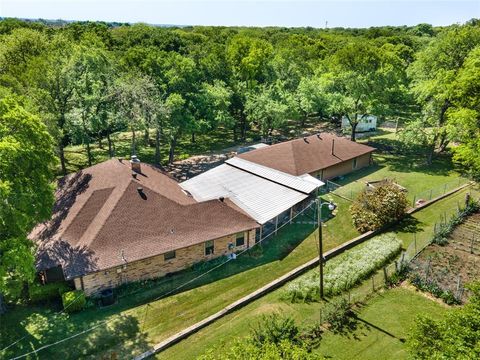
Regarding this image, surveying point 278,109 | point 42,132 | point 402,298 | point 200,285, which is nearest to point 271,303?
point 200,285

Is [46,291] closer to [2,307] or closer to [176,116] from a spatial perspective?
[2,307]

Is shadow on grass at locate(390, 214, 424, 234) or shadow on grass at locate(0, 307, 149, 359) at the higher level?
shadow on grass at locate(390, 214, 424, 234)

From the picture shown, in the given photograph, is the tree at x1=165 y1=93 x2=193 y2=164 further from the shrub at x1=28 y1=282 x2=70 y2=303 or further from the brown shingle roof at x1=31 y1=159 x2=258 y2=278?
the shrub at x1=28 y1=282 x2=70 y2=303

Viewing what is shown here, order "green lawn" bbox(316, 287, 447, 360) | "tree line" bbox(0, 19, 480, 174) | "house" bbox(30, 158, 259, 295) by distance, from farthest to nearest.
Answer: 1. "tree line" bbox(0, 19, 480, 174)
2. "house" bbox(30, 158, 259, 295)
3. "green lawn" bbox(316, 287, 447, 360)

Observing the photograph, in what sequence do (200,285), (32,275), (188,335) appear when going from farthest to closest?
1. (200,285)
2. (188,335)
3. (32,275)

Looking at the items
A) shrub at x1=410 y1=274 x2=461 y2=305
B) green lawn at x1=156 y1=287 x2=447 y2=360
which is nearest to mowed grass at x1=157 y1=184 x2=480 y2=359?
green lawn at x1=156 y1=287 x2=447 y2=360

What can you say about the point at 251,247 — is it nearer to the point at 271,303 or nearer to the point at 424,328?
the point at 271,303

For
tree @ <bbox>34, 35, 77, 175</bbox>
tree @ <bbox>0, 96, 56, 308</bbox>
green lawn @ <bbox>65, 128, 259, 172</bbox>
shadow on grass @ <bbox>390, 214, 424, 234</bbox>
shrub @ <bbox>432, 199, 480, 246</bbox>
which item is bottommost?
shadow on grass @ <bbox>390, 214, 424, 234</bbox>
